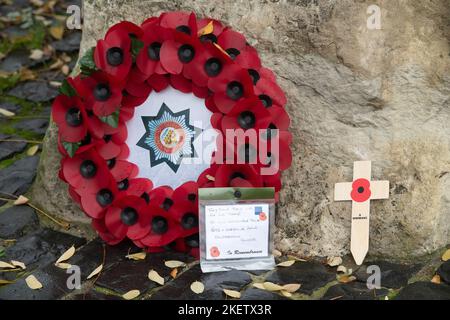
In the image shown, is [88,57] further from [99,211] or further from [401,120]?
[401,120]

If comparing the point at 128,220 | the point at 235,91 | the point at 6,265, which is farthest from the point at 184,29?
the point at 6,265

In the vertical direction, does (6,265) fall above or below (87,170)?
below

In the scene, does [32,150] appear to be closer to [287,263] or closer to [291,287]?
[287,263]

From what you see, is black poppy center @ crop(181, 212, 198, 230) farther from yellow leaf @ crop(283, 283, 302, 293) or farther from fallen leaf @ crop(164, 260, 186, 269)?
yellow leaf @ crop(283, 283, 302, 293)

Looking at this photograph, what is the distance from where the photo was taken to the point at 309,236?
9.25 ft

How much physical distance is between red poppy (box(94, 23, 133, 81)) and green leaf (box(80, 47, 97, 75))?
0.09 feet

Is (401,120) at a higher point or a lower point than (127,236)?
higher

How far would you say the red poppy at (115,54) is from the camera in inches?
107

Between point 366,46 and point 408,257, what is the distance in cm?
84

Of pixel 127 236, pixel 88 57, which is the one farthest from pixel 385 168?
pixel 88 57

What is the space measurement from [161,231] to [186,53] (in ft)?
2.30

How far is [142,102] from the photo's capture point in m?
2.81

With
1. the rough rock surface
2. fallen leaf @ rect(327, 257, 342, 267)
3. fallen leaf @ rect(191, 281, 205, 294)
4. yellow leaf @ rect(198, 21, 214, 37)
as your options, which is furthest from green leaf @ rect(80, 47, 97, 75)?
fallen leaf @ rect(327, 257, 342, 267)

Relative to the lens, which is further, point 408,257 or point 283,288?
point 408,257
